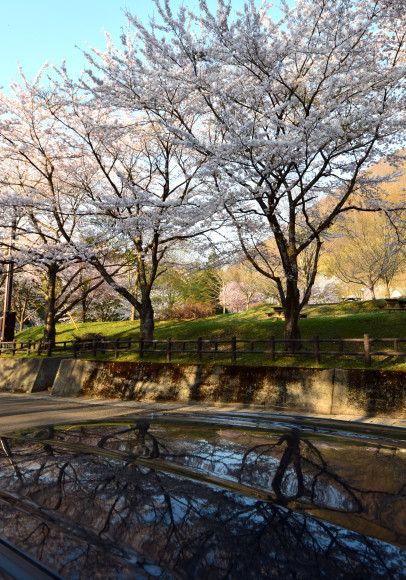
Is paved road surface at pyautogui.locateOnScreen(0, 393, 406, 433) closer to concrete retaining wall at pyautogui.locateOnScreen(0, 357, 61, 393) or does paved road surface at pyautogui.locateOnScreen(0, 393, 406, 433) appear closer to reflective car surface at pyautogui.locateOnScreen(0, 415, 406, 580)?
concrete retaining wall at pyautogui.locateOnScreen(0, 357, 61, 393)

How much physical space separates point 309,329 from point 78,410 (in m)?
10.2

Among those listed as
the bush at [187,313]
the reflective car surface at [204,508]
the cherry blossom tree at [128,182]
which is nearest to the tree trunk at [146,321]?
the cherry blossom tree at [128,182]

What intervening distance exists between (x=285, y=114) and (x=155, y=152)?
672cm

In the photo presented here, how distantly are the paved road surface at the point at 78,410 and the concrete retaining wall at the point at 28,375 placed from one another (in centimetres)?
262

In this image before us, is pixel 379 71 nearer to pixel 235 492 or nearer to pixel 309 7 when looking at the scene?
pixel 309 7

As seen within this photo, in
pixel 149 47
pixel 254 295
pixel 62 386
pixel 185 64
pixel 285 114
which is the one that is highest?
pixel 149 47

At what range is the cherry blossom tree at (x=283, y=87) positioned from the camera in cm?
1080

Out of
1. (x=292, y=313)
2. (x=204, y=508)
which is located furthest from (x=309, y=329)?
(x=204, y=508)

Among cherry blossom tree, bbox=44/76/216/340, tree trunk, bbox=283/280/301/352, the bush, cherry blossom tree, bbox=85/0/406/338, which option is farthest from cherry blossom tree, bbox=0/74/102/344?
the bush

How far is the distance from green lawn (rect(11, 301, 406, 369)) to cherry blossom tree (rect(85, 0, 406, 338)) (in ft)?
6.98

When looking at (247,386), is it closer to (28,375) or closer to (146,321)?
(146,321)

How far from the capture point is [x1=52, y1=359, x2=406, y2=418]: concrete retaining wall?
914cm

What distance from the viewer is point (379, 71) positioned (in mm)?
11211

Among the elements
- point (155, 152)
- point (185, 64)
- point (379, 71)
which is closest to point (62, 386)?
point (155, 152)
